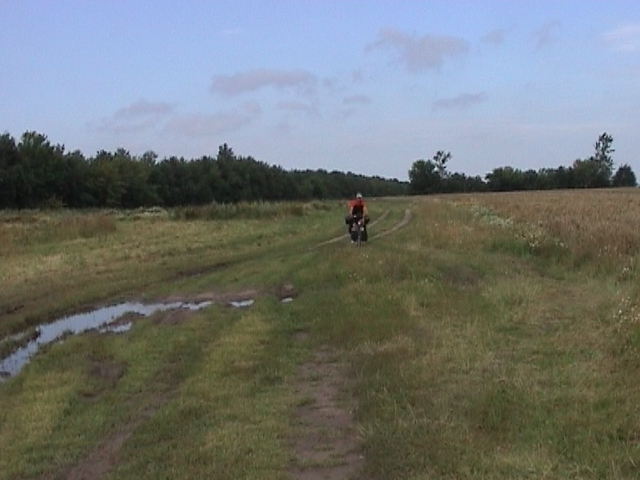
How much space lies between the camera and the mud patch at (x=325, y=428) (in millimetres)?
6574

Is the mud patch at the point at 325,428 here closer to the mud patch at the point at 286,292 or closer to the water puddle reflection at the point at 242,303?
the water puddle reflection at the point at 242,303

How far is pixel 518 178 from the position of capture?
130m

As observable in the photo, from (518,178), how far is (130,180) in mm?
66643

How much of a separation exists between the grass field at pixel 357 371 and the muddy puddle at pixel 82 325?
1.32 feet

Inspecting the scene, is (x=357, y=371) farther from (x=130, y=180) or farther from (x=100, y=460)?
(x=130, y=180)

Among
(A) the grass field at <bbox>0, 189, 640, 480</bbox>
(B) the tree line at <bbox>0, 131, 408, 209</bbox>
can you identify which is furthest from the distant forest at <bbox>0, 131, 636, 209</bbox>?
(A) the grass field at <bbox>0, 189, 640, 480</bbox>

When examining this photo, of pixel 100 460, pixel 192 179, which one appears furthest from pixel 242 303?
pixel 192 179

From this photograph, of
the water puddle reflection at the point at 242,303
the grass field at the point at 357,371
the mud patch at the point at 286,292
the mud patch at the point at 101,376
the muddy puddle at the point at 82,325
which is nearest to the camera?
the grass field at the point at 357,371

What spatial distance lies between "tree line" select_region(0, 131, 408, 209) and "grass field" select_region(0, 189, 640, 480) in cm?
6241

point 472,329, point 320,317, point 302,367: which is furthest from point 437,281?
point 302,367

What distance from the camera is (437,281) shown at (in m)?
16.2

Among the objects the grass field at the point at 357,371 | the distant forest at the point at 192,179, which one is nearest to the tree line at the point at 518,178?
the distant forest at the point at 192,179

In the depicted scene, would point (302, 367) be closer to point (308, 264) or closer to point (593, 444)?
point (593, 444)

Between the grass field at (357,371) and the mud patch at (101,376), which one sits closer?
the grass field at (357,371)
